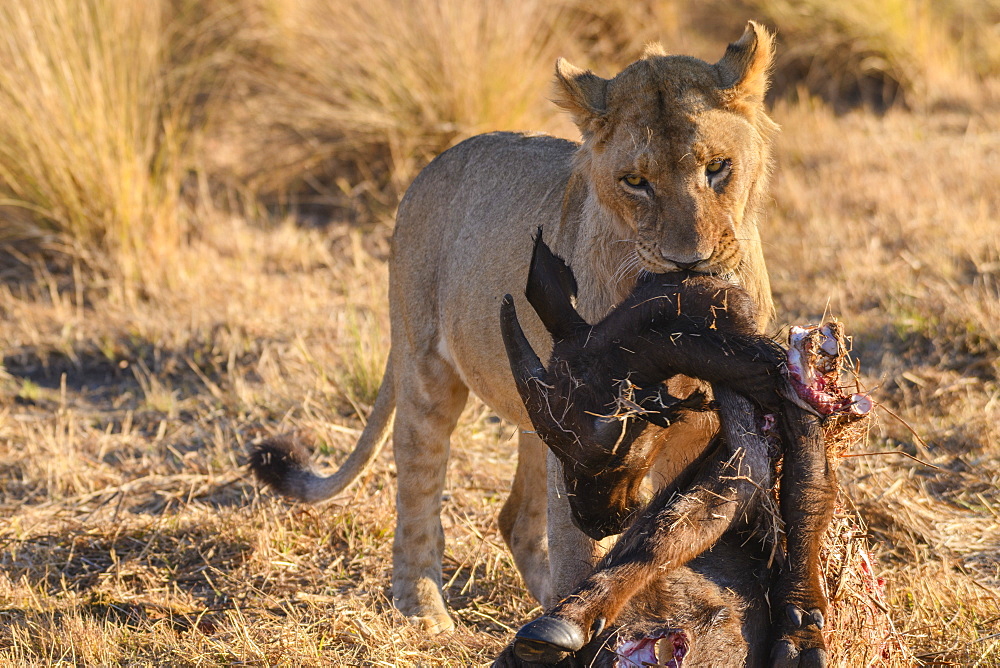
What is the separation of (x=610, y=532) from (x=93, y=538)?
8.14 feet

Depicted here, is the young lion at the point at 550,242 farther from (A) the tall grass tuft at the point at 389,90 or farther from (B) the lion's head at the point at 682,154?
(A) the tall grass tuft at the point at 389,90

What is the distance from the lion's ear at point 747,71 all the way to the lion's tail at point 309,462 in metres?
A: 1.78

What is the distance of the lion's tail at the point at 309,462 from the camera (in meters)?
3.93

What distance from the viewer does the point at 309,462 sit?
4.01 meters

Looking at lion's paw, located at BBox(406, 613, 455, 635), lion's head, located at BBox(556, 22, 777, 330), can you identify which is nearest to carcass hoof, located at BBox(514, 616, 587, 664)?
lion's head, located at BBox(556, 22, 777, 330)

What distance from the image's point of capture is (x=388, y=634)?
11.2 ft

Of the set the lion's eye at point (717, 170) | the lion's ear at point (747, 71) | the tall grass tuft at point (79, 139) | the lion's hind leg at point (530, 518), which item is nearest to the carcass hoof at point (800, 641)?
the lion's eye at point (717, 170)

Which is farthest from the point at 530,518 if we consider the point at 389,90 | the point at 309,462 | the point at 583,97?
the point at 389,90

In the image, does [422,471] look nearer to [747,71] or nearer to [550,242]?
[550,242]

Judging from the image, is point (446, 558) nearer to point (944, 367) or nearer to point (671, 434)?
point (671, 434)

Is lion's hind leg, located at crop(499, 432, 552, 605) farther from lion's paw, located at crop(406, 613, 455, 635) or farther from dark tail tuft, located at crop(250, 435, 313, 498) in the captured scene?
dark tail tuft, located at crop(250, 435, 313, 498)

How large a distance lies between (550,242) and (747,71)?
2.48 ft

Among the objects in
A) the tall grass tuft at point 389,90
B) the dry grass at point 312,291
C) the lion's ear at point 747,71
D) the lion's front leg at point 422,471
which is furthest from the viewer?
the tall grass tuft at point 389,90

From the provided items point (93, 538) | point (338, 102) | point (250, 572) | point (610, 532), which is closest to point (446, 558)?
point (250, 572)
